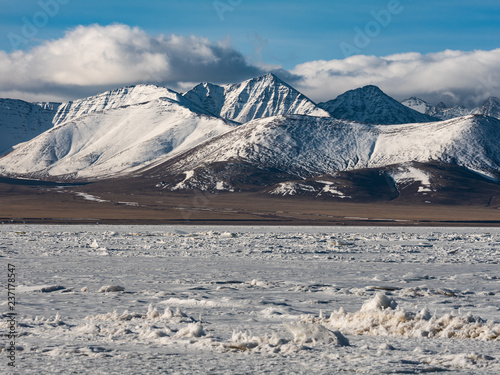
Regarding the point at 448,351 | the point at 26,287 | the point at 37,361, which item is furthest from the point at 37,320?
the point at 448,351

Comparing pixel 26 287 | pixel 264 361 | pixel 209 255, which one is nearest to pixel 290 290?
pixel 26 287

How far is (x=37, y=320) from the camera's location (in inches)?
765

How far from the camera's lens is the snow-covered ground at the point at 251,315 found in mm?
14578

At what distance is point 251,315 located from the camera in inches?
822

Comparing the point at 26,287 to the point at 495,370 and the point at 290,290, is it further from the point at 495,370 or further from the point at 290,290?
the point at 495,370

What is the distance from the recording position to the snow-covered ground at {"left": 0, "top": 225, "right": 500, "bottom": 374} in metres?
14.6

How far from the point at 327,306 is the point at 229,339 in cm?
678

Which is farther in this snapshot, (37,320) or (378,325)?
(37,320)

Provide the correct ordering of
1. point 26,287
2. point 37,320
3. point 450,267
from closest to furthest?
point 37,320
point 26,287
point 450,267

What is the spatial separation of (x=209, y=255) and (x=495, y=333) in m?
29.7

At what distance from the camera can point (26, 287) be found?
26.8 meters

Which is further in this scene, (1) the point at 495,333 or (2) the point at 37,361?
(1) the point at 495,333

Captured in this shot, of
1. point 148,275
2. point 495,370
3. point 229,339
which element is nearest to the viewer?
point 495,370

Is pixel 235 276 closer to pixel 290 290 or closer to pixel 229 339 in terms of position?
pixel 290 290
